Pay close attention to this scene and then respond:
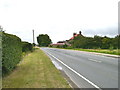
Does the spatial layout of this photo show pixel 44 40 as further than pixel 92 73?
Yes

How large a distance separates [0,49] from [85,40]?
57.5 meters

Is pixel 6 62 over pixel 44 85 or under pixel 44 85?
over

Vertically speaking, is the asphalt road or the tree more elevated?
the tree

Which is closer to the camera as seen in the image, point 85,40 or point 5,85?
point 5,85

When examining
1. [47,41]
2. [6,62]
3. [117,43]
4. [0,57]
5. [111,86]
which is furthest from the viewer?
[47,41]

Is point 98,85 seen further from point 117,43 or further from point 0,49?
point 117,43

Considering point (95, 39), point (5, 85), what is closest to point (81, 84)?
point (5, 85)

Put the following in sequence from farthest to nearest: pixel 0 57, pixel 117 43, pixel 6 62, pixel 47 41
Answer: pixel 47 41
pixel 117 43
pixel 6 62
pixel 0 57

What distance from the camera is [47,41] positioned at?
6033 inches

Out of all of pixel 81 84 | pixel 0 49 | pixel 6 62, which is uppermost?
pixel 0 49

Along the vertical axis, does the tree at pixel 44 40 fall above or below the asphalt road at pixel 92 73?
above

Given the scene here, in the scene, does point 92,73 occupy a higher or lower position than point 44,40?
lower

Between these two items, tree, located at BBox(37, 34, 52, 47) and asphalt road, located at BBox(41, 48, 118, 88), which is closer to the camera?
asphalt road, located at BBox(41, 48, 118, 88)

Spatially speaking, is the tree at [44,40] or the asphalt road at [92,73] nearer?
the asphalt road at [92,73]
